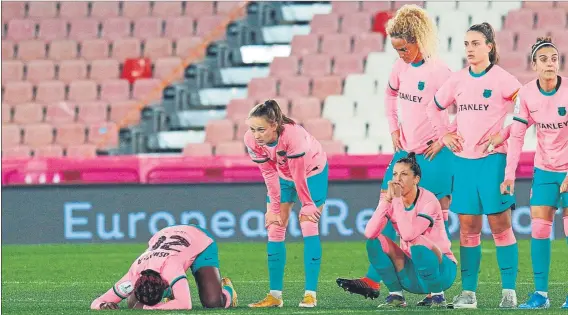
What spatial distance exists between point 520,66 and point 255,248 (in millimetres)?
5565

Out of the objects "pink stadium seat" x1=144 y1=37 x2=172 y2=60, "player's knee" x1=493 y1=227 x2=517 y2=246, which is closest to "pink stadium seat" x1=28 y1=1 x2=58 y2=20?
"pink stadium seat" x1=144 y1=37 x2=172 y2=60

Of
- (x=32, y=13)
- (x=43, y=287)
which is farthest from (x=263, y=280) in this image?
(x=32, y=13)

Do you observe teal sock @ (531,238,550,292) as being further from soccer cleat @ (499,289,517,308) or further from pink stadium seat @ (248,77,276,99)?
pink stadium seat @ (248,77,276,99)

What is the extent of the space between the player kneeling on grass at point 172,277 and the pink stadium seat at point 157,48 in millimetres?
11857

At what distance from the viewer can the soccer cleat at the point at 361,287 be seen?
331 inches

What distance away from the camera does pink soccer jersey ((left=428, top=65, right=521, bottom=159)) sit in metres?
8.36

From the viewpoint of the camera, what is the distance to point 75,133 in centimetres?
1956

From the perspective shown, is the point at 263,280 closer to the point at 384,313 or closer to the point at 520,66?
the point at 384,313

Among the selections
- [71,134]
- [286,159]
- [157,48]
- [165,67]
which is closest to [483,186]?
→ [286,159]

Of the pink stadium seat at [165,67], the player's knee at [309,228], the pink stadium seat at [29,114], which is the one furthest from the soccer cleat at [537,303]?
the pink stadium seat at [29,114]

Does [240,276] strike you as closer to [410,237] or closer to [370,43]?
[410,237]

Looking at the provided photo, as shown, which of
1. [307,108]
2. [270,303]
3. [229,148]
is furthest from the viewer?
[307,108]

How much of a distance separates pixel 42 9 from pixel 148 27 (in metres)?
1.73

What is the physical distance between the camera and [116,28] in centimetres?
2098
